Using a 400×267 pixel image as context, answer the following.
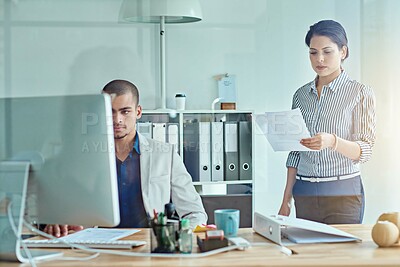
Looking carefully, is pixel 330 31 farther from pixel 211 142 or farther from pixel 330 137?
pixel 211 142

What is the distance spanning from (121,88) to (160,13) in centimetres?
45

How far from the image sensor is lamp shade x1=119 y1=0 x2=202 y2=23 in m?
3.51

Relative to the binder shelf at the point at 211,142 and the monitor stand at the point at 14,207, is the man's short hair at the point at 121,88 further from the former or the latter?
the monitor stand at the point at 14,207

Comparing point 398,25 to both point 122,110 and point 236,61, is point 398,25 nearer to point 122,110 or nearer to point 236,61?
point 236,61

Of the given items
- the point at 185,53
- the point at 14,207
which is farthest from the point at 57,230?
the point at 185,53

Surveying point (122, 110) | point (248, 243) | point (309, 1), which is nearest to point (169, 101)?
point (122, 110)

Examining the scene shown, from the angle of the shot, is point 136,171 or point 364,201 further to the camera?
point 364,201

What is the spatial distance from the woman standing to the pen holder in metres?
1.60

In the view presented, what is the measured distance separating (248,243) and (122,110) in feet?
4.19

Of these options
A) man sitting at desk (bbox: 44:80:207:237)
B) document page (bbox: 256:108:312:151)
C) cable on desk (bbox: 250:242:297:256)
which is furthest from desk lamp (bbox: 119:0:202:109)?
cable on desk (bbox: 250:242:297:256)

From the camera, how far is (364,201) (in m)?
3.70

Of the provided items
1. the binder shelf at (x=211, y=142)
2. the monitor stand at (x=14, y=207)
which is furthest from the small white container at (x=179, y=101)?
the monitor stand at (x=14, y=207)

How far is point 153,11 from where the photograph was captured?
352cm

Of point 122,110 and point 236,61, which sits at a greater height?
point 236,61
